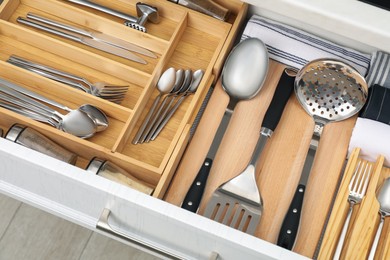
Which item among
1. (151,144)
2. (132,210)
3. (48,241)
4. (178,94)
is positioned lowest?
(48,241)

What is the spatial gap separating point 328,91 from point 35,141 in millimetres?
486

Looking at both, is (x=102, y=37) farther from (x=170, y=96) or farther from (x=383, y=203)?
(x=383, y=203)

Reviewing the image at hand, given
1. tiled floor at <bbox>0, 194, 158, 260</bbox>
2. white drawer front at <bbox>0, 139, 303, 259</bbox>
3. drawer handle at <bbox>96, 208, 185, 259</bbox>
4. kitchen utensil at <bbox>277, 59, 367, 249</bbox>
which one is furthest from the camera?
tiled floor at <bbox>0, 194, 158, 260</bbox>

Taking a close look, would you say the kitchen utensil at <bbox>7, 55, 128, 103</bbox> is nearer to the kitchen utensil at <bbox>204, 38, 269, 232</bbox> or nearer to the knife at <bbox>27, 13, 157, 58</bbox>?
the knife at <bbox>27, 13, 157, 58</bbox>

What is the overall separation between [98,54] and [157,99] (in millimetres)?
140

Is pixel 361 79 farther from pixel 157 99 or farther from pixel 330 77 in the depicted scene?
pixel 157 99

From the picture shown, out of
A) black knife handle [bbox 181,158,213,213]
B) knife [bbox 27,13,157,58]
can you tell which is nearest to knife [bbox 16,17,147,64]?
knife [bbox 27,13,157,58]

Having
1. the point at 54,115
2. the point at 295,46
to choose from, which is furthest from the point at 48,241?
the point at 295,46

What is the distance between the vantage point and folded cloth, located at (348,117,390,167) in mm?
932

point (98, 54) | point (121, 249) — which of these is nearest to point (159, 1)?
point (98, 54)

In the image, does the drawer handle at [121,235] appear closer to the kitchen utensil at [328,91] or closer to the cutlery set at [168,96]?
the cutlery set at [168,96]

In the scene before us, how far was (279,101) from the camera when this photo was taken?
3.18ft

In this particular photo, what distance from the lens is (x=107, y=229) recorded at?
33.8 inches

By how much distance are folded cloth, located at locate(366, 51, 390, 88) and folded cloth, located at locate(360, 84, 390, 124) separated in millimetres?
28
